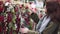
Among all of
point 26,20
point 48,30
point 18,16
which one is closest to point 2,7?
point 18,16

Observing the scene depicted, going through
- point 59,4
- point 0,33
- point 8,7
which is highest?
point 59,4

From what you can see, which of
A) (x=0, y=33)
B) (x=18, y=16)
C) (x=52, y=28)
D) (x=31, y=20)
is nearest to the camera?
(x=52, y=28)

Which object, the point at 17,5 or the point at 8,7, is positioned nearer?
the point at 8,7

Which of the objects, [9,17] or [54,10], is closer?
[54,10]

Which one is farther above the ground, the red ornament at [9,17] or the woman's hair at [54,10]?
the woman's hair at [54,10]

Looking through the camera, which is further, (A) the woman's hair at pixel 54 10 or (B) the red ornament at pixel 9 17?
(B) the red ornament at pixel 9 17

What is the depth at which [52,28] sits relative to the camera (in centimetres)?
161

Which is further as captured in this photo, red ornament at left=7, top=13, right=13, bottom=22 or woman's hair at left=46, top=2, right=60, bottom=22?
red ornament at left=7, top=13, right=13, bottom=22

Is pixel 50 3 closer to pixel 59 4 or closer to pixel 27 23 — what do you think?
pixel 59 4

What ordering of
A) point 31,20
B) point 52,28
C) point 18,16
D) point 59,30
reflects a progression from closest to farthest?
point 59,30, point 52,28, point 18,16, point 31,20

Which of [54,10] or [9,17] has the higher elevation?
[54,10]

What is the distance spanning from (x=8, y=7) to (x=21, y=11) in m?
0.43

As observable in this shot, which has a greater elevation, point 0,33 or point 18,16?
point 18,16

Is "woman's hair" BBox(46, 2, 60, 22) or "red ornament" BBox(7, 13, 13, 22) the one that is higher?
"woman's hair" BBox(46, 2, 60, 22)
